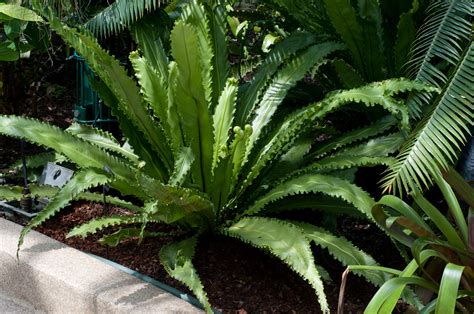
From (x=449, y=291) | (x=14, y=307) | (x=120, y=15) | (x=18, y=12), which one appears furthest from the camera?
(x=120, y=15)

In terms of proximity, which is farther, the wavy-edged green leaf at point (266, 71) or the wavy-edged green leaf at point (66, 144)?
the wavy-edged green leaf at point (266, 71)

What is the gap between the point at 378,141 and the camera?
2.96 m

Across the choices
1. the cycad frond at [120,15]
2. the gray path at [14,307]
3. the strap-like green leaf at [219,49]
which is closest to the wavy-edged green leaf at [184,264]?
the gray path at [14,307]

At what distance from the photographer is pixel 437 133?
2.56 metres

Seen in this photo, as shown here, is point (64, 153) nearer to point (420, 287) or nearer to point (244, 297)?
point (244, 297)

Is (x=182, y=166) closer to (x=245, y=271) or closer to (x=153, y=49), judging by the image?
(x=245, y=271)

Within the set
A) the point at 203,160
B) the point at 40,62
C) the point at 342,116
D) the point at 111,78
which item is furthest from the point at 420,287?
the point at 40,62

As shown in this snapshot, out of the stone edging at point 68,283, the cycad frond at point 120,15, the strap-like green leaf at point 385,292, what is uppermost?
the cycad frond at point 120,15

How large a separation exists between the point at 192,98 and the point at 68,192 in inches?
24.4

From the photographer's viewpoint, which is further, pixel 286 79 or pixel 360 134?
pixel 286 79

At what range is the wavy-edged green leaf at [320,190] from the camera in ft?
8.49

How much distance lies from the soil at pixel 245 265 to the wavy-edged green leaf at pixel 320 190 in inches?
9.0

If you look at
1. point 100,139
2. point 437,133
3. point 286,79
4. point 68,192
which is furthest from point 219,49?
point 437,133

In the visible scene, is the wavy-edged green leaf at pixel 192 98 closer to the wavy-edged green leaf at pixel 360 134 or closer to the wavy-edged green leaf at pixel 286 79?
the wavy-edged green leaf at pixel 286 79
